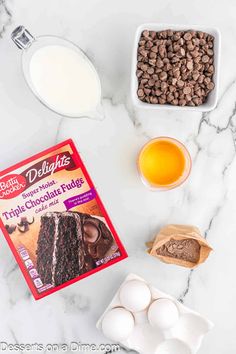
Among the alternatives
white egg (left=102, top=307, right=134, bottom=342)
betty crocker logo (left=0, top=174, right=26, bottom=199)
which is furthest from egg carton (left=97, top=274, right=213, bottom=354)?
betty crocker logo (left=0, top=174, right=26, bottom=199)

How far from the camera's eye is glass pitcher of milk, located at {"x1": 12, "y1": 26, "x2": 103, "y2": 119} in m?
1.12

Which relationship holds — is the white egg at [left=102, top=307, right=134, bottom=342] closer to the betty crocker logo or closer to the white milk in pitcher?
the betty crocker logo

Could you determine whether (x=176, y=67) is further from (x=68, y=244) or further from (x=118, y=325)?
(x=118, y=325)

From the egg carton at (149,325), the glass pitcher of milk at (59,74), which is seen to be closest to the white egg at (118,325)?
the egg carton at (149,325)

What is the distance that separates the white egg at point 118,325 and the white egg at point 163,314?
0.05m

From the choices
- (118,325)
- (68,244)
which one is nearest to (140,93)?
A: (68,244)

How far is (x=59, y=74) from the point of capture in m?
1.12

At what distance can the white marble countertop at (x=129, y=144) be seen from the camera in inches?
46.9

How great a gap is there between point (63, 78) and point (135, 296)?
0.49 m

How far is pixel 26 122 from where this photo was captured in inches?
47.3

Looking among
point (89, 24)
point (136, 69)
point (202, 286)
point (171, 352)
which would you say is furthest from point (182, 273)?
point (89, 24)

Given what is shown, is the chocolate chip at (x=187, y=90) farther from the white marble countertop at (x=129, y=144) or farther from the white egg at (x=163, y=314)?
the white egg at (x=163, y=314)

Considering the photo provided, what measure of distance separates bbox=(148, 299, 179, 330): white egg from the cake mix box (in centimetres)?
15

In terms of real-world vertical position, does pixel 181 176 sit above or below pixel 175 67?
below
